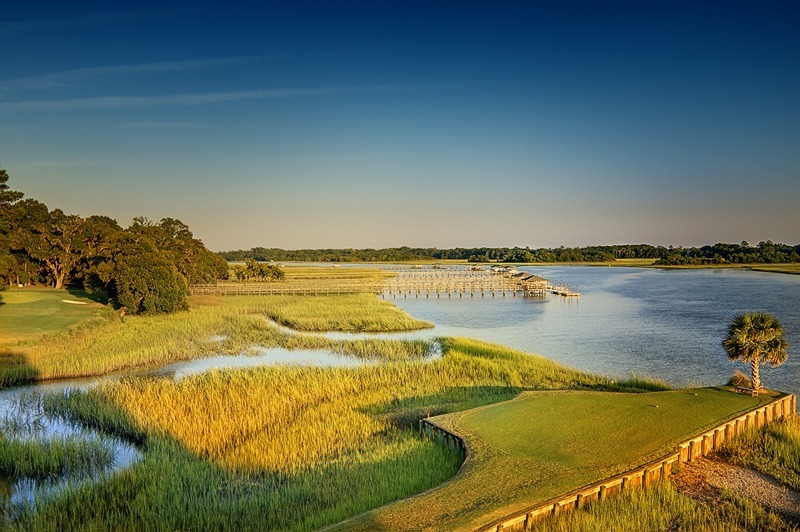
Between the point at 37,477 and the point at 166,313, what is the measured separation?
96.6 feet

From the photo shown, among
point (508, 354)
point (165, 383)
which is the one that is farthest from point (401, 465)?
point (508, 354)

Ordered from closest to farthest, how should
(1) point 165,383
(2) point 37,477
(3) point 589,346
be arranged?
(2) point 37,477
(1) point 165,383
(3) point 589,346

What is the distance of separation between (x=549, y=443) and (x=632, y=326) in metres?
30.9

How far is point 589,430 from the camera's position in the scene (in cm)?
1162

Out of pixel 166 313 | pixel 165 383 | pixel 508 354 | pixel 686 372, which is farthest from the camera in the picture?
pixel 166 313

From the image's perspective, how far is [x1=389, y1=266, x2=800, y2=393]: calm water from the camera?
2458cm

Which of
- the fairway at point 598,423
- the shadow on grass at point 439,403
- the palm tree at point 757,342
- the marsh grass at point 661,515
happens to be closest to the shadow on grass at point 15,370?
the shadow on grass at point 439,403

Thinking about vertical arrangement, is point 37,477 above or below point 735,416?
below

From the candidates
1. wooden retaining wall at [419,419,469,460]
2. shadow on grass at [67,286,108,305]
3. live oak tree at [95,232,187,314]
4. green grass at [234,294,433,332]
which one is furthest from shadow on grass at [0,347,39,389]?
shadow on grass at [67,286,108,305]

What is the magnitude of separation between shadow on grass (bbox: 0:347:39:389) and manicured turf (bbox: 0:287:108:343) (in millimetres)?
3193

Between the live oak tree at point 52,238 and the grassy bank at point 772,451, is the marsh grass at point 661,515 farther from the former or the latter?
the live oak tree at point 52,238

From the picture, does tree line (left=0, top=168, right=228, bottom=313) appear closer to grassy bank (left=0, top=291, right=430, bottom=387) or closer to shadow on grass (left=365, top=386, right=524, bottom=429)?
grassy bank (left=0, top=291, right=430, bottom=387)

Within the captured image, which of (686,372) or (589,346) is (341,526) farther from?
(589,346)

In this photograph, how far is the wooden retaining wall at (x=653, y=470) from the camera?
8.22 m
